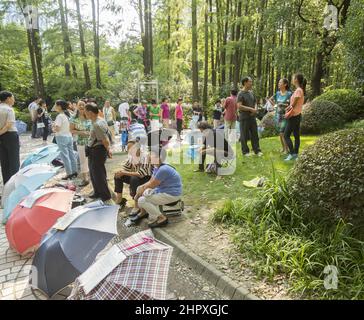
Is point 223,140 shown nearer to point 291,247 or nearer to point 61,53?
point 291,247

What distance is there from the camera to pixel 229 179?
6.78 meters

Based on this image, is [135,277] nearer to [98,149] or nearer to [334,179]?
[334,179]

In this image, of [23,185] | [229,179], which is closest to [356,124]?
Answer: [229,179]

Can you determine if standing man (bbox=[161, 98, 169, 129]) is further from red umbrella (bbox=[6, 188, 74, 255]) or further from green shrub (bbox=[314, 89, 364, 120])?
red umbrella (bbox=[6, 188, 74, 255])

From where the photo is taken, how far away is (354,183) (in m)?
3.54

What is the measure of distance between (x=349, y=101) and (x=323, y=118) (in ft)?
5.08

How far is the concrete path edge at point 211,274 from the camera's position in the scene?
11.2 ft

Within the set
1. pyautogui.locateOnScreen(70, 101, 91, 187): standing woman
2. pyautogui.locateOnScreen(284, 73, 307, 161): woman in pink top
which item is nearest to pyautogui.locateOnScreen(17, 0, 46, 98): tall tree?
pyautogui.locateOnScreen(70, 101, 91, 187): standing woman

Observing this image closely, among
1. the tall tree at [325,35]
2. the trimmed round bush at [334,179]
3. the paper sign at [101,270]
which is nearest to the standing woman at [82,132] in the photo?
the trimmed round bush at [334,179]

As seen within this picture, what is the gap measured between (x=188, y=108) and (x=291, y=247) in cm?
1707

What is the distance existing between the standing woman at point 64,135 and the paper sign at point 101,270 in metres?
5.35
